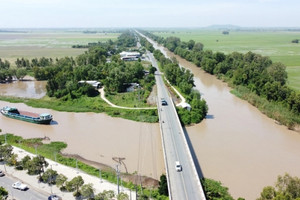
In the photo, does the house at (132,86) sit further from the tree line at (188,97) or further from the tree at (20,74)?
the tree at (20,74)

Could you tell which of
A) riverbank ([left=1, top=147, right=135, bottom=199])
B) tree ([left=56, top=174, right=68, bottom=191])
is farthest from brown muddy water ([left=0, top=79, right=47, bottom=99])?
tree ([left=56, top=174, right=68, bottom=191])

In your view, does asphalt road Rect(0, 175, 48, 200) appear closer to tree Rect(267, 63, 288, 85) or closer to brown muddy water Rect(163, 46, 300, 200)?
brown muddy water Rect(163, 46, 300, 200)

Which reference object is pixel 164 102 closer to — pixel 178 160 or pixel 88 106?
pixel 88 106

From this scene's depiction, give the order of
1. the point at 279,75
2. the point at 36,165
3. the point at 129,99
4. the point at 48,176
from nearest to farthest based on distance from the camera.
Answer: the point at 48,176
the point at 36,165
the point at 129,99
the point at 279,75

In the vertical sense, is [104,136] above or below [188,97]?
below

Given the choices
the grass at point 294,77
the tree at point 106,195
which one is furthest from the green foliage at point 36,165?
the grass at point 294,77

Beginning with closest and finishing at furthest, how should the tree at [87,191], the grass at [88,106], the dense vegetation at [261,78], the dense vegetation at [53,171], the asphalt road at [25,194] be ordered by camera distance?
the tree at [87,191], the asphalt road at [25,194], the dense vegetation at [53,171], the dense vegetation at [261,78], the grass at [88,106]

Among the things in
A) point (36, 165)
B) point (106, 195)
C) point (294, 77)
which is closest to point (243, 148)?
point (106, 195)
